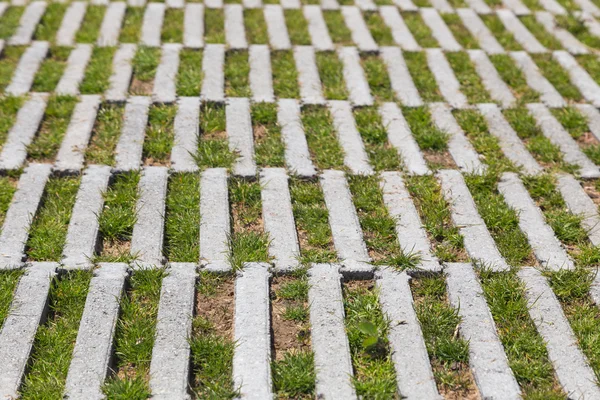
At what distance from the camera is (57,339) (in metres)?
2.68

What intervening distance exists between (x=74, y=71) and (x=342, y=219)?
2162 millimetres

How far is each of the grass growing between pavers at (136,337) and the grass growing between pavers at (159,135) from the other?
90 centimetres

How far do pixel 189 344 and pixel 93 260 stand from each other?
0.64 m

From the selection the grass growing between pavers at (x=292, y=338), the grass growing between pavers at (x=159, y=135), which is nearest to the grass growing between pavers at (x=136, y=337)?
the grass growing between pavers at (x=292, y=338)

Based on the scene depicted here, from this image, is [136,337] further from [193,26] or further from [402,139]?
[193,26]

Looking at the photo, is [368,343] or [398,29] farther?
[398,29]

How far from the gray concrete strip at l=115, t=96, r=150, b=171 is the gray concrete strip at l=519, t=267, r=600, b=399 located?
1967 millimetres

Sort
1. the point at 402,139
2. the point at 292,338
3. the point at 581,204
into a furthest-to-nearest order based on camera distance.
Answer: the point at 402,139 < the point at 581,204 < the point at 292,338

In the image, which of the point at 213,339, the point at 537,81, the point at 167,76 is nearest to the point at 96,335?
the point at 213,339

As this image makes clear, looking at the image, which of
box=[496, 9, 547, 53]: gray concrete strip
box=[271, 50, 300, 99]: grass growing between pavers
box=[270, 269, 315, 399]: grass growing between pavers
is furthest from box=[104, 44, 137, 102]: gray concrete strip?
box=[496, 9, 547, 53]: gray concrete strip

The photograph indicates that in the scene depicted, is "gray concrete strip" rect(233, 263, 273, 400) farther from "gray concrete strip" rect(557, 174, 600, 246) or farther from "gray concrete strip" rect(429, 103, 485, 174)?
"gray concrete strip" rect(557, 174, 600, 246)

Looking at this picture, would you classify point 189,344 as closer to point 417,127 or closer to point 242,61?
point 417,127

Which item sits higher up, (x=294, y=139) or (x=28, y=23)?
(x=294, y=139)

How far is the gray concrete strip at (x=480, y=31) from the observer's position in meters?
4.98
